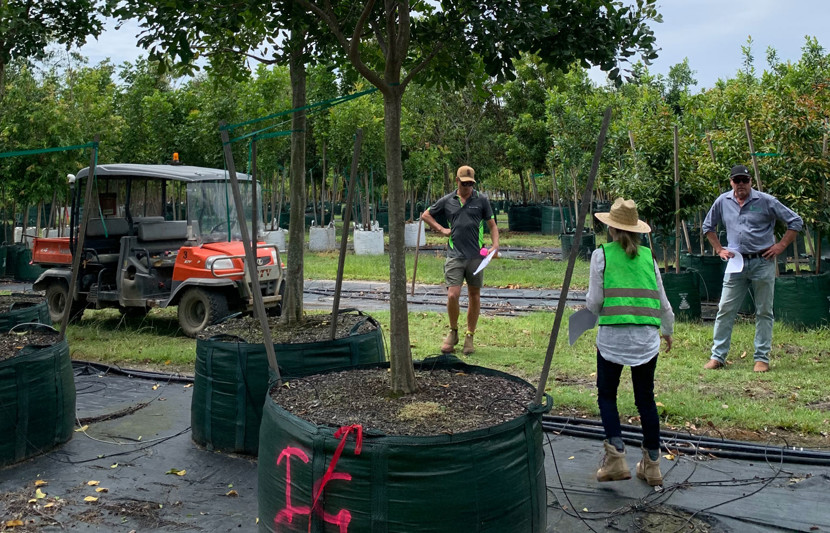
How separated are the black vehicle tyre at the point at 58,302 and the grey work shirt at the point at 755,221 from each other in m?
8.10

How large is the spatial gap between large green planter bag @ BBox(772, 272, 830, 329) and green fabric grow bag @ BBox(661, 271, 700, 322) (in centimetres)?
104

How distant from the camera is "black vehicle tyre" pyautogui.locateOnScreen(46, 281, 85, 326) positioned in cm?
1050

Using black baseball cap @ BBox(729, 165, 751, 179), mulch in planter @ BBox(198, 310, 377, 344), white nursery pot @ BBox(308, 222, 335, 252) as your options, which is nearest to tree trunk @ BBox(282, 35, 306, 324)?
mulch in planter @ BBox(198, 310, 377, 344)

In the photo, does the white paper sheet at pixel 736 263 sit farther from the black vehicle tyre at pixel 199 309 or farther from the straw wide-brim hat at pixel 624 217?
the black vehicle tyre at pixel 199 309

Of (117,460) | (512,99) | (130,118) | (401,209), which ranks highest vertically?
(512,99)

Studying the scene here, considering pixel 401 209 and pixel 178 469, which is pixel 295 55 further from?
pixel 178 469

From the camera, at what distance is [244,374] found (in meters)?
4.99

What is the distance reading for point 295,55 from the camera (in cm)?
568

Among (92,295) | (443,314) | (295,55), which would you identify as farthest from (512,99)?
(295,55)

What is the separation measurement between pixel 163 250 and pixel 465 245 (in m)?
4.43

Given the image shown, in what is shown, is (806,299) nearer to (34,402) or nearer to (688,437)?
(688,437)

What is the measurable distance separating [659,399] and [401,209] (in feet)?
9.86

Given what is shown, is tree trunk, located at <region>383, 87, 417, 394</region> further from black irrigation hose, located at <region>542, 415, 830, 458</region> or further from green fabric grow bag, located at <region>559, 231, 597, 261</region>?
green fabric grow bag, located at <region>559, 231, 597, 261</region>

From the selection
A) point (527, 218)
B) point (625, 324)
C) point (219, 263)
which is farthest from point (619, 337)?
point (527, 218)
